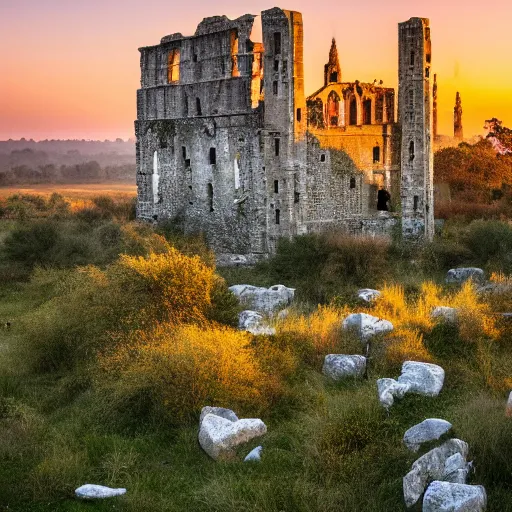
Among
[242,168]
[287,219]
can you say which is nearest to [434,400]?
[287,219]

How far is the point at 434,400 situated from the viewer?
12062 mm

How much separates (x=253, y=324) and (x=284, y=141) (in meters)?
12.1

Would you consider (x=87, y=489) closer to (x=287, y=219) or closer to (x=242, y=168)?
(x=287, y=219)

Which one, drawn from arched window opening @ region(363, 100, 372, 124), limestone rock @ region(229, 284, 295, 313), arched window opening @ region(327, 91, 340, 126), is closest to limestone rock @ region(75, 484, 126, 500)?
limestone rock @ region(229, 284, 295, 313)

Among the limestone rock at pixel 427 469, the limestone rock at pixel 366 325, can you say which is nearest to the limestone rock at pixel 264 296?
the limestone rock at pixel 366 325

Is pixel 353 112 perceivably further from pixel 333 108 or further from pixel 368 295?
pixel 368 295

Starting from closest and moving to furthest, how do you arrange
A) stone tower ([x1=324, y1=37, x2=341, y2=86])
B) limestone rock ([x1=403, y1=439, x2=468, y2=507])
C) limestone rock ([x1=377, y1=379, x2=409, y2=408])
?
limestone rock ([x1=403, y1=439, x2=468, y2=507]) → limestone rock ([x1=377, y1=379, x2=409, y2=408]) → stone tower ([x1=324, y1=37, x2=341, y2=86])

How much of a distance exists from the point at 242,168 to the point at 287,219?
2963 millimetres

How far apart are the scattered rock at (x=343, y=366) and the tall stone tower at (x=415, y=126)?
14704 millimetres

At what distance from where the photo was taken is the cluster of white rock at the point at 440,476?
808 cm

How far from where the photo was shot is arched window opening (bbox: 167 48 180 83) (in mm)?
32500

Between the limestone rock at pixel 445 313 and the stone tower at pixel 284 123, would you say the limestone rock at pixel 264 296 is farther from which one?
the stone tower at pixel 284 123

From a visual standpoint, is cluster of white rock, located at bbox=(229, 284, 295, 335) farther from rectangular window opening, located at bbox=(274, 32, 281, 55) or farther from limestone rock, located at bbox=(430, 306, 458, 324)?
rectangular window opening, located at bbox=(274, 32, 281, 55)

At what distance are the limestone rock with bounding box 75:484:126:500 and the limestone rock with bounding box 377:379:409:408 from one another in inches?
167
